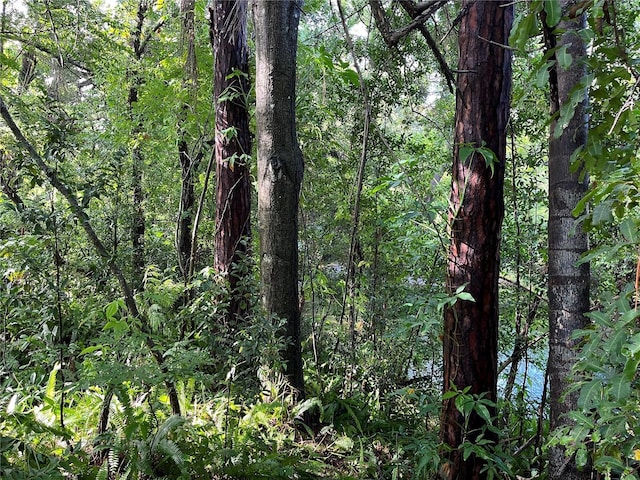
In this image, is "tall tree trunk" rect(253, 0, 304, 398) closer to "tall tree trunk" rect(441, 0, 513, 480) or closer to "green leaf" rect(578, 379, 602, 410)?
"tall tree trunk" rect(441, 0, 513, 480)

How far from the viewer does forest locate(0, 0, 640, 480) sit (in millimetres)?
1530

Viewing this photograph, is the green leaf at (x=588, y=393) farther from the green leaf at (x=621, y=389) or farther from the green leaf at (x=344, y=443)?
the green leaf at (x=344, y=443)

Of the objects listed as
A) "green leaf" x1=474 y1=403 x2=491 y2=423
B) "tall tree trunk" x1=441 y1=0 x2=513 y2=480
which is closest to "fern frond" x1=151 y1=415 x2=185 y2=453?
"tall tree trunk" x1=441 y1=0 x2=513 y2=480

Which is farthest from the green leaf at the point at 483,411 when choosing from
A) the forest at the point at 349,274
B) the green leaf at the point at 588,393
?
the green leaf at the point at 588,393

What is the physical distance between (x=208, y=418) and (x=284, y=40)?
8.30 ft

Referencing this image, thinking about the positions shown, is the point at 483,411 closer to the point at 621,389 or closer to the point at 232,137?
the point at 621,389

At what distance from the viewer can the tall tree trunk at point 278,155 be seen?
9.62 ft

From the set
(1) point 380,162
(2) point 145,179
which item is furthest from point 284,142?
(2) point 145,179

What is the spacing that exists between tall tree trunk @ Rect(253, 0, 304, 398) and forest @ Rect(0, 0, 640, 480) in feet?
0.04

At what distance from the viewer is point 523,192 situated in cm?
400

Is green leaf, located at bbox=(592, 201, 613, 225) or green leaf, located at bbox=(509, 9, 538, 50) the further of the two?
green leaf, located at bbox=(592, 201, 613, 225)

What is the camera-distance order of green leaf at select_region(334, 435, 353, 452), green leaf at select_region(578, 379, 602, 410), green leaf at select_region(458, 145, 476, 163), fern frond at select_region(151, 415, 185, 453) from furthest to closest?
green leaf at select_region(334, 435, 353, 452), fern frond at select_region(151, 415, 185, 453), green leaf at select_region(458, 145, 476, 163), green leaf at select_region(578, 379, 602, 410)

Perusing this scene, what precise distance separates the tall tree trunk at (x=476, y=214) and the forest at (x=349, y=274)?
0.4 inches

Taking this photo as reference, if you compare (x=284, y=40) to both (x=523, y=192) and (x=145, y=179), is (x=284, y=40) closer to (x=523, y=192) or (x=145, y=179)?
(x=523, y=192)
